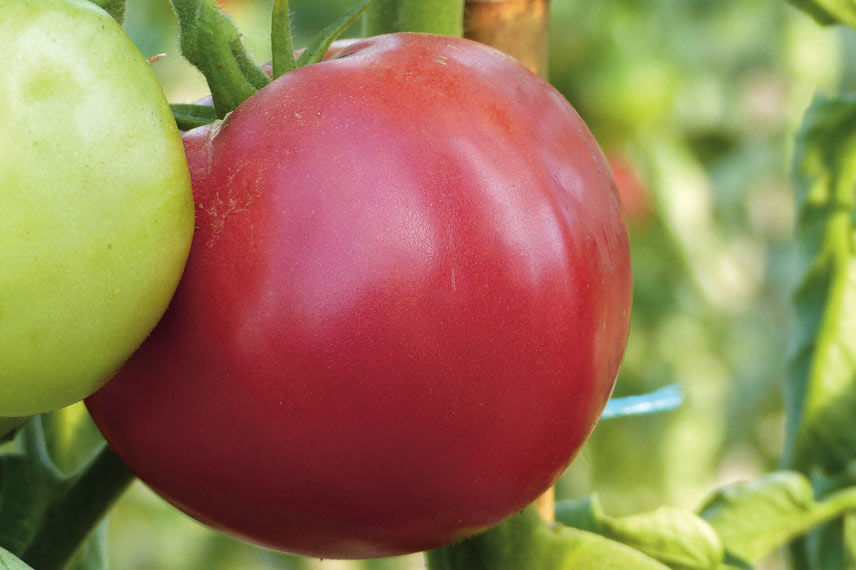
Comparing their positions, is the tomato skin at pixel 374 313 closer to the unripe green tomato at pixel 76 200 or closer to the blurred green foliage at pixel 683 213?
the unripe green tomato at pixel 76 200

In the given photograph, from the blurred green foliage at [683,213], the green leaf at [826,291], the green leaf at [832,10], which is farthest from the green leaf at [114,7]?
the blurred green foliage at [683,213]

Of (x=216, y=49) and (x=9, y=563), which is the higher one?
(x=216, y=49)

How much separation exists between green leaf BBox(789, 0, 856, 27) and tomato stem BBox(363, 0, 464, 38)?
→ 0.67 feet

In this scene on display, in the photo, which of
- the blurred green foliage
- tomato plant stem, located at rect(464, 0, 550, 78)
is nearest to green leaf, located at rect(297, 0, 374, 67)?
tomato plant stem, located at rect(464, 0, 550, 78)

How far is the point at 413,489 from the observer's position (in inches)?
16.0

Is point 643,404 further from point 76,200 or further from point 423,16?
point 76,200

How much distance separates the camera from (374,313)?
39 centimetres

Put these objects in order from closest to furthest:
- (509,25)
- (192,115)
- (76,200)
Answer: (76,200) → (192,115) → (509,25)

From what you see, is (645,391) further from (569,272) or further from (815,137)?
(569,272)

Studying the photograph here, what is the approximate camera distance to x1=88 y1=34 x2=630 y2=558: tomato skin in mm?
385

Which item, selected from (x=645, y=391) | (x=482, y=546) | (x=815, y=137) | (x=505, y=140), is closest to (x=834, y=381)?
(x=815, y=137)

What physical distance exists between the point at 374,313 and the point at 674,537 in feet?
0.96

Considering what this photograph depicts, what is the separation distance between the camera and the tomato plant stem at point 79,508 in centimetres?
53

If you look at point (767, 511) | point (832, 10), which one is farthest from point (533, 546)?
point (832, 10)
